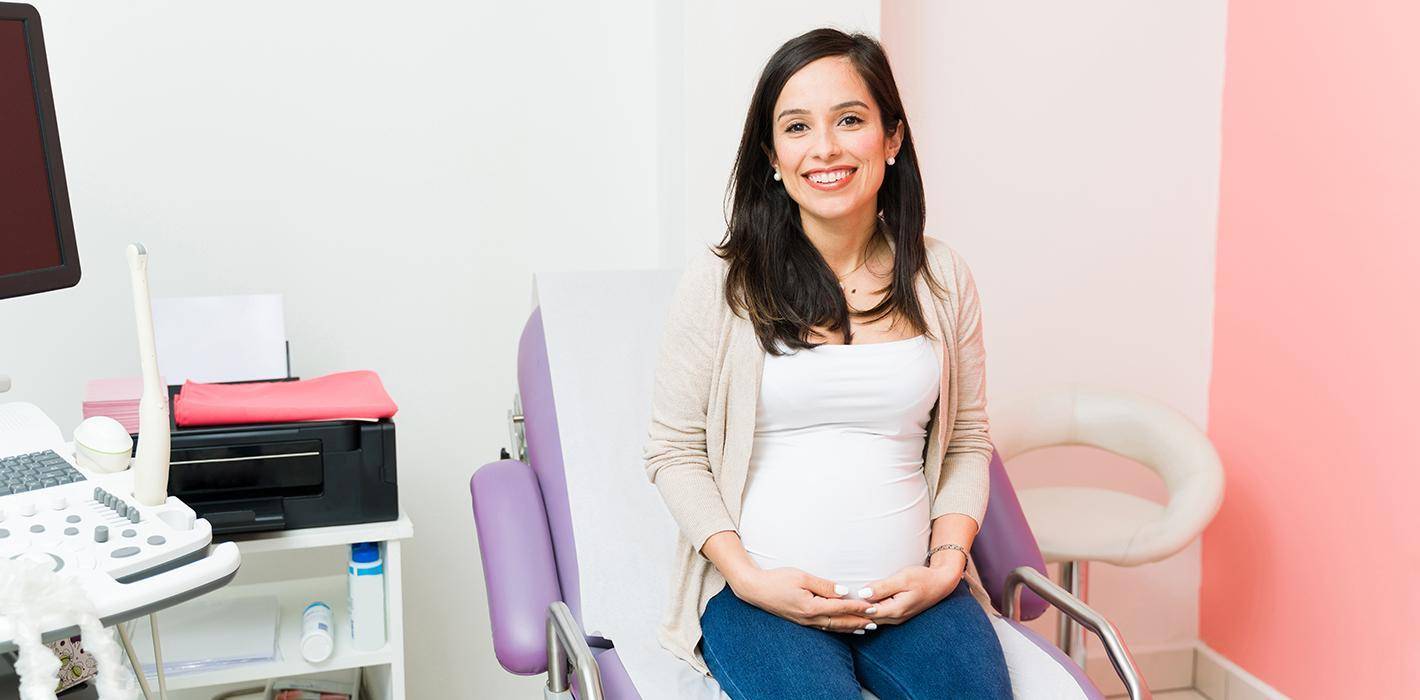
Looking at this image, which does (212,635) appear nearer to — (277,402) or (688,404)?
(277,402)

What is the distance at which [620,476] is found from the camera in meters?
1.74

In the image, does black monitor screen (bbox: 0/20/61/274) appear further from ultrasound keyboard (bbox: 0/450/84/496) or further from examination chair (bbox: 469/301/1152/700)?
examination chair (bbox: 469/301/1152/700)

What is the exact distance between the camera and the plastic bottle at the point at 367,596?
181 cm

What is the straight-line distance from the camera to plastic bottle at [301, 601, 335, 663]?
179cm

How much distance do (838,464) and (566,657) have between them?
40 centimetres

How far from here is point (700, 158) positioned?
2.18 m

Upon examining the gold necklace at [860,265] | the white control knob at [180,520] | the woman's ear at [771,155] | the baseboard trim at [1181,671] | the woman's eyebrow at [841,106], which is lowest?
the baseboard trim at [1181,671]

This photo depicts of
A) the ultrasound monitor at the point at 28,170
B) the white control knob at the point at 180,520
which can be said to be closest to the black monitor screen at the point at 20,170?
the ultrasound monitor at the point at 28,170

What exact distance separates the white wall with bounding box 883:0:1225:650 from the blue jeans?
1.05 m

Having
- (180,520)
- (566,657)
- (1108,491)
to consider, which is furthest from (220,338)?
(1108,491)

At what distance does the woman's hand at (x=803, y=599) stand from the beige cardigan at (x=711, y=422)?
0.09m

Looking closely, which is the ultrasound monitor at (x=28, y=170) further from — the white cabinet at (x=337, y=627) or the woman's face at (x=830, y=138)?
the woman's face at (x=830, y=138)

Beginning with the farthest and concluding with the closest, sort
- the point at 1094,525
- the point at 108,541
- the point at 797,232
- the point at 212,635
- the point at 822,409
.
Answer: the point at 1094,525 → the point at 212,635 → the point at 797,232 → the point at 822,409 → the point at 108,541

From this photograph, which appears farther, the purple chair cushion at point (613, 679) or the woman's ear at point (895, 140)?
the woman's ear at point (895, 140)
